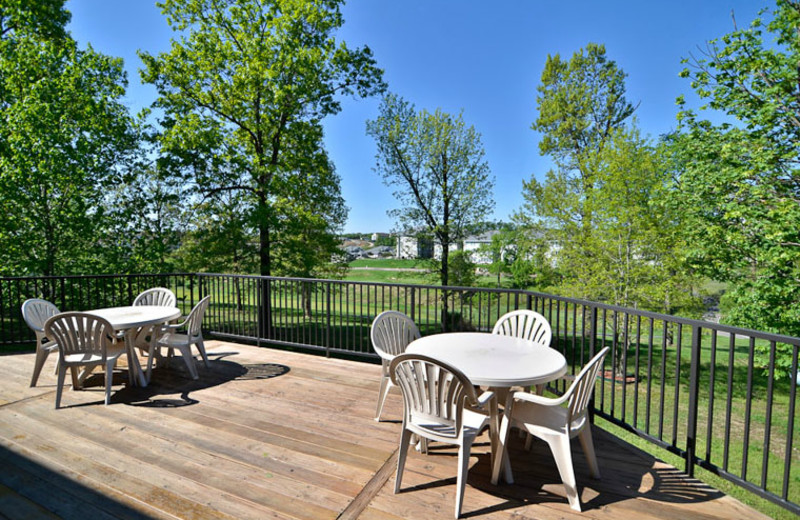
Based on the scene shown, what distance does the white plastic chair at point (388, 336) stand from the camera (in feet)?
9.57

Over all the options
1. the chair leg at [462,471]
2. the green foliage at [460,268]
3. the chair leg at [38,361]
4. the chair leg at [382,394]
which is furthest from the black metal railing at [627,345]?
the green foliage at [460,268]

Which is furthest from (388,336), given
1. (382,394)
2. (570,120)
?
(570,120)

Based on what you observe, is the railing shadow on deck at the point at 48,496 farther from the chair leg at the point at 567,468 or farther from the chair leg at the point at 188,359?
the chair leg at the point at 567,468

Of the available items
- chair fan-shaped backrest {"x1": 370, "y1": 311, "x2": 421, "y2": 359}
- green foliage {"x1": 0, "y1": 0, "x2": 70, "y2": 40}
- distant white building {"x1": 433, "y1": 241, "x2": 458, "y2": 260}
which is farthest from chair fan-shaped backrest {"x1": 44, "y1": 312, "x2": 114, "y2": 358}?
distant white building {"x1": 433, "y1": 241, "x2": 458, "y2": 260}

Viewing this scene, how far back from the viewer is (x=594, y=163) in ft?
40.7

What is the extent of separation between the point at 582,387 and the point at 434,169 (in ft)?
42.8

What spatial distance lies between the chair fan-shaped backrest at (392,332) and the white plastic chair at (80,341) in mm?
2304

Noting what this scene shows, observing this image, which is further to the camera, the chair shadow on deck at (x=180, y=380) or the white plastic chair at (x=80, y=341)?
the chair shadow on deck at (x=180, y=380)

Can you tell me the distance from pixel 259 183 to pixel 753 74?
1260 cm

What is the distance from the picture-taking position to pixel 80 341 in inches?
129

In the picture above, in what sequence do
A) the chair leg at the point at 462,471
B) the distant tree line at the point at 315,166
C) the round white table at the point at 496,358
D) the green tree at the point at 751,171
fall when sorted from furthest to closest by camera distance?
1. the distant tree line at the point at 315,166
2. the green tree at the point at 751,171
3. the round white table at the point at 496,358
4. the chair leg at the point at 462,471

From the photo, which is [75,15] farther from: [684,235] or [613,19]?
[684,235]

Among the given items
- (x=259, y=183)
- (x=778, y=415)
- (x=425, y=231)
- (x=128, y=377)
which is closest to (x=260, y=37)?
(x=259, y=183)

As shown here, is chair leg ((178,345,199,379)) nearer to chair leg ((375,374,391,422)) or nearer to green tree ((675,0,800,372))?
chair leg ((375,374,391,422))
